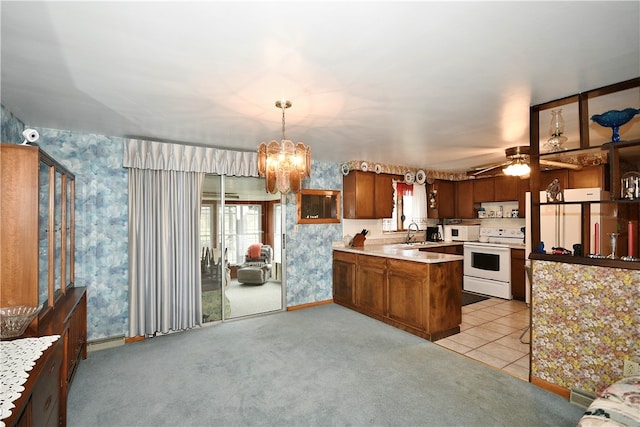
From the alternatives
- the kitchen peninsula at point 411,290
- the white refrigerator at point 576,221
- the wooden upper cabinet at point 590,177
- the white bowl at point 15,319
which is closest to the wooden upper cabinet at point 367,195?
the kitchen peninsula at point 411,290

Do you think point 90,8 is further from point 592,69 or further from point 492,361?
point 492,361

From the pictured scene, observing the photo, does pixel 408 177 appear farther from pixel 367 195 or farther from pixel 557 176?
pixel 557 176

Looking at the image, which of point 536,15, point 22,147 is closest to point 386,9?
point 536,15

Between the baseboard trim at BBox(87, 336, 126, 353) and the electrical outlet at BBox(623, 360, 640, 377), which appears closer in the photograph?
the electrical outlet at BBox(623, 360, 640, 377)

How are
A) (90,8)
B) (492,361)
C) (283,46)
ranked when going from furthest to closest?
(492,361) < (283,46) < (90,8)

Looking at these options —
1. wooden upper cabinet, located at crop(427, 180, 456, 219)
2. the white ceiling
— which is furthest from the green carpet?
wooden upper cabinet, located at crop(427, 180, 456, 219)

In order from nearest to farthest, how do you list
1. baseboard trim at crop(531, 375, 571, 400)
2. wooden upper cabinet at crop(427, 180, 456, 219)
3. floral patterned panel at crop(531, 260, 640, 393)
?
floral patterned panel at crop(531, 260, 640, 393)
baseboard trim at crop(531, 375, 571, 400)
wooden upper cabinet at crop(427, 180, 456, 219)

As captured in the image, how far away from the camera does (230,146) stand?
13.5ft

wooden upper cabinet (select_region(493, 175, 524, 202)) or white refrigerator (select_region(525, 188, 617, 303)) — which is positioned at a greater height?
wooden upper cabinet (select_region(493, 175, 524, 202))

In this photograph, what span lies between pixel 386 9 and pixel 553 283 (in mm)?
2408

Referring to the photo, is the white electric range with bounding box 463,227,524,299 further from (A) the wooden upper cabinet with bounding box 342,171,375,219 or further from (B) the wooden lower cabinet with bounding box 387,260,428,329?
(B) the wooden lower cabinet with bounding box 387,260,428,329

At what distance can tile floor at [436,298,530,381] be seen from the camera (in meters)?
3.03

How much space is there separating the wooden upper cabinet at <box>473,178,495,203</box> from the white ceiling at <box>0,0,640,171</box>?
10.2 ft

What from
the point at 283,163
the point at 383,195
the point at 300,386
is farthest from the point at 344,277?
the point at 283,163
